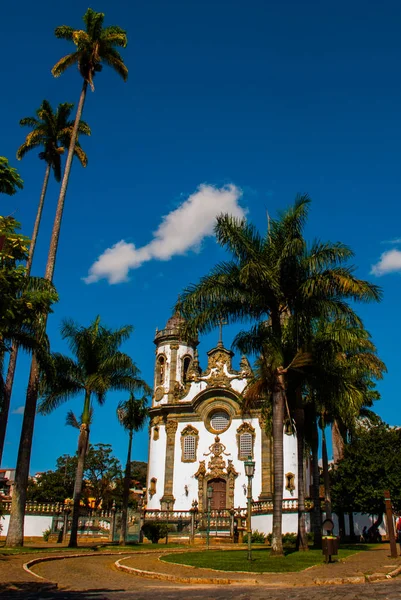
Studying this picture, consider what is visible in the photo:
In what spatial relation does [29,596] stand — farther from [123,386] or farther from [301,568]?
[123,386]

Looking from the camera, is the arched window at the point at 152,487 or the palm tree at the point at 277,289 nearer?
the palm tree at the point at 277,289

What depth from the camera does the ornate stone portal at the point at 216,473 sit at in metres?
44.6

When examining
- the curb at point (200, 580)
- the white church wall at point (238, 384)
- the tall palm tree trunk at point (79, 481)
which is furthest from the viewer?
the white church wall at point (238, 384)

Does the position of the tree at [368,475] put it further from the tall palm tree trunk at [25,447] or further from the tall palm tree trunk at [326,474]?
the tall palm tree trunk at [25,447]

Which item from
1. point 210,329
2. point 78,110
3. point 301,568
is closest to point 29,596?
point 301,568

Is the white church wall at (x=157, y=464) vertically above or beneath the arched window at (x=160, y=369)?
beneath

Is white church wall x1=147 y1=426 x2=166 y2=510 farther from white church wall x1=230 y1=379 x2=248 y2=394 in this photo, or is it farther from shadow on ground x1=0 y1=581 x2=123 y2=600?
shadow on ground x1=0 y1=581 x2=123 y2=600

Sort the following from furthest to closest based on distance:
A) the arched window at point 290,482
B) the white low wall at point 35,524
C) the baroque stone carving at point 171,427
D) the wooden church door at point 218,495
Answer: the baroque stone carving at point 171,427
the wooden church door at point 218,495
the arched window at point 290,482
the white low wall at point 35,524

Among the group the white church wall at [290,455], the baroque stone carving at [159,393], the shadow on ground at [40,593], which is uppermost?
the baroque stone carving at [159,393]

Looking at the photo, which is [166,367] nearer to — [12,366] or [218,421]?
[218,421]

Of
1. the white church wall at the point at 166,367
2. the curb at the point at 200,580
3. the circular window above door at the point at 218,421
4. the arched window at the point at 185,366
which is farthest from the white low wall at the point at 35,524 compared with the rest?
the curb at the point at 200,580

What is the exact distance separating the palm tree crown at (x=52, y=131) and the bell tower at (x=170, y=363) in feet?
69.0

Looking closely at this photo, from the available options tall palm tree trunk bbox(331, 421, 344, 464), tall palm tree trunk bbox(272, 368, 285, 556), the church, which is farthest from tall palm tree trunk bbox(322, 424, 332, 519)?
the church

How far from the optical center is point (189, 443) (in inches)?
1861
